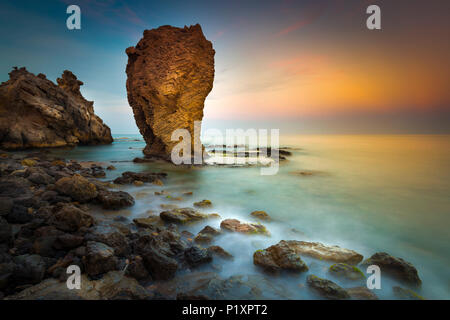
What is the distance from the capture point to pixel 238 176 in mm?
10898

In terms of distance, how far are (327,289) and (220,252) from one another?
1659 millimetres

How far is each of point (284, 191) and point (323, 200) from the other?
1.58 m

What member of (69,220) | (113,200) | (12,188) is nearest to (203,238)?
(69,220)

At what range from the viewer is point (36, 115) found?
2078 cm

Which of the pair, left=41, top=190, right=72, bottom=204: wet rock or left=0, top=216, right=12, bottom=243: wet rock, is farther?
left=41, top=190, right=72, bottom=204: wet rock

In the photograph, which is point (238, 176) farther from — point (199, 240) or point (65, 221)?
point (65, 221)

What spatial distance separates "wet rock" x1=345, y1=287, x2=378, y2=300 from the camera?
2.36 meters

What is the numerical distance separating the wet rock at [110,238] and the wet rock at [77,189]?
218 centimetres

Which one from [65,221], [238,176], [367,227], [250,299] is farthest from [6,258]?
[238,176]

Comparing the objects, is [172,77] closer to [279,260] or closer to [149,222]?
[149,222]

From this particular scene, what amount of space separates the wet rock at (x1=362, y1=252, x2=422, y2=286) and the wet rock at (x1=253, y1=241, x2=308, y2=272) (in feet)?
4.18

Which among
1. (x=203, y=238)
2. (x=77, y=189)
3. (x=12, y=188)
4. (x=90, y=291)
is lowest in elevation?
(x=203, y=238)

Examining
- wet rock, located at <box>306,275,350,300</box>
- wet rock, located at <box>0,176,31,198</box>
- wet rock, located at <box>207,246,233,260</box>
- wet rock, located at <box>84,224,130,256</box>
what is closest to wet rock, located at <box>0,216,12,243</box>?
wet rock, located at <box>84,224,130,256</box>

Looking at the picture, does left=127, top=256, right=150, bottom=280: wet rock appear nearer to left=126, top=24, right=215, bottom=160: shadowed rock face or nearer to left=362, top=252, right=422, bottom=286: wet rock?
left=362, top=252, right=422, bottom=286: wet rock
